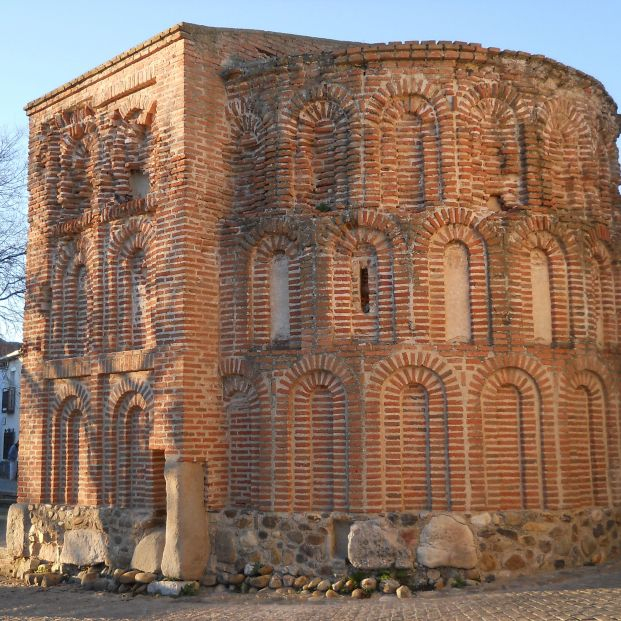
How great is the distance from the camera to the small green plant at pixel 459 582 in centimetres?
967

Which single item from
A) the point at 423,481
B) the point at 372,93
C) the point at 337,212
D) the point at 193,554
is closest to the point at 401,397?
the point at 423,481

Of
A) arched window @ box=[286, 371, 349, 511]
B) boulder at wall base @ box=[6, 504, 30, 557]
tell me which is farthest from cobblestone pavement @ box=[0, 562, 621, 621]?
boulder at wall base @ box=[6, 504, 30, 557]

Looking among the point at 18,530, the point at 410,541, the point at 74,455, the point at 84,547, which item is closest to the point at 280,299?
the point at 410,541

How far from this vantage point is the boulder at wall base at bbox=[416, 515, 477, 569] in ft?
32.0

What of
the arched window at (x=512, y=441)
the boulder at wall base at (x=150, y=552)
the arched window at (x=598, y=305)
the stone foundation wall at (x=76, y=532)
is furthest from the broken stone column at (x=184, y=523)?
the arched window at (x=598, y=305)

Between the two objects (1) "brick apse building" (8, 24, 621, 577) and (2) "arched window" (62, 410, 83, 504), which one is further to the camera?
(2) "arched window" (62, 410, 83, 504)

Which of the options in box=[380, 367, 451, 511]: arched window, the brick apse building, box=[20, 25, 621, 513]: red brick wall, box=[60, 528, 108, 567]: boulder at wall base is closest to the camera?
box=[380, 367, 451, 511]: arched window

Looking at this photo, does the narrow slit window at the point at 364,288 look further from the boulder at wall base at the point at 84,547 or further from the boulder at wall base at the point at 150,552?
the boulder at wall base at the point at 84,547

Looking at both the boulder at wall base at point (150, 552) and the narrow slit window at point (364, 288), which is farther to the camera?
the narrow slit window at point (364, 288)

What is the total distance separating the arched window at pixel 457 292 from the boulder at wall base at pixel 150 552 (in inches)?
183

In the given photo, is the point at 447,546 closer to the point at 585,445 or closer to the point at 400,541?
the point at 400,541

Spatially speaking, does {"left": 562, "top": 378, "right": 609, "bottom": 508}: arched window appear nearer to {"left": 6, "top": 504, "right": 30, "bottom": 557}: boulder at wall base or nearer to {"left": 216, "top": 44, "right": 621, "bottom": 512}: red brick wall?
{"left": 216, "top": 44, "right": 621, "bottom": 512}: red brick wall

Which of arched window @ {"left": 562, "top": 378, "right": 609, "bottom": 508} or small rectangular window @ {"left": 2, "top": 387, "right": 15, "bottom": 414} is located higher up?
small rectangular window @ {"left": 2, "top": 387, "right": 15, "bottom": 414}

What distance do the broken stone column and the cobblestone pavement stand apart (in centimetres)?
45
